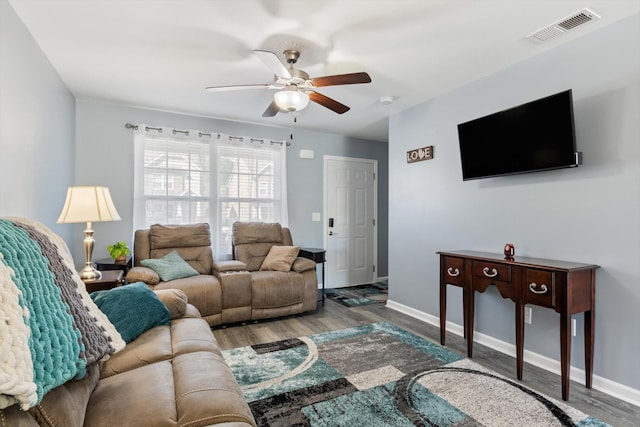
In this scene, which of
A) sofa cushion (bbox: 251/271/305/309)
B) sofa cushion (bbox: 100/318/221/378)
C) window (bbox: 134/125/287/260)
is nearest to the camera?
sofa cushion (bbox: 100/318/221/378)

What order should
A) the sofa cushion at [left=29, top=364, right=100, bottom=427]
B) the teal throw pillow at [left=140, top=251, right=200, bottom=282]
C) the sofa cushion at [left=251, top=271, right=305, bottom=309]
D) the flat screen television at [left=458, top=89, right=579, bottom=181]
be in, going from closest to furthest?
the sofa cushion at [left=29, top=364, right=100, bottom=427] → the flat screen television at [left=458, top=89, right=579, bottom=181] → the teal throw pillow at [left=140, top=251, right=200, bottom=282] → the sofa cushion at [left=251, top=271, right=305, bottom=309]

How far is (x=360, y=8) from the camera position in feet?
6.77

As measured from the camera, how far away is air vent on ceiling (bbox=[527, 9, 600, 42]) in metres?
2.11

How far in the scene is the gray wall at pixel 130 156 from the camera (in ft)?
12.5

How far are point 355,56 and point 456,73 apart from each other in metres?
1.00

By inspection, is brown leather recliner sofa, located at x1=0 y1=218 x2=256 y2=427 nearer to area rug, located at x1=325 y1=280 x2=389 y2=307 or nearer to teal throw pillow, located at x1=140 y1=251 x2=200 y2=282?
teal throw pillow, located at x1=140 y1=251 x2=200 y2=282

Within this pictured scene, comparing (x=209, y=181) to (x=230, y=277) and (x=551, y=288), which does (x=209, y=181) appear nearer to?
(x=230, y=277)

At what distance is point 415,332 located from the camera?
10.9 feet

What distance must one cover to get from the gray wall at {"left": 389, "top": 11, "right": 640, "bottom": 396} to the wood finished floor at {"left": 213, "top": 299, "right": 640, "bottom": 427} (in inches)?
7.2

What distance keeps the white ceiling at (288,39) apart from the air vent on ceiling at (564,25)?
0.05 meters

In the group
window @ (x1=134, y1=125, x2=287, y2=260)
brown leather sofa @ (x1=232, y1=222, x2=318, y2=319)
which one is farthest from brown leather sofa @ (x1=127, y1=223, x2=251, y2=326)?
window @ (x1=134, y1=125, x2=287, y2=260)

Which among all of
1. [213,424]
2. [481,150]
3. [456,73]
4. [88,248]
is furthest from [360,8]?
[88,248]

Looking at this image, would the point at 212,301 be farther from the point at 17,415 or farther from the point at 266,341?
the point at 17,415

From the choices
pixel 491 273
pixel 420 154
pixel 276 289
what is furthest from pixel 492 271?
pixel 276 289
